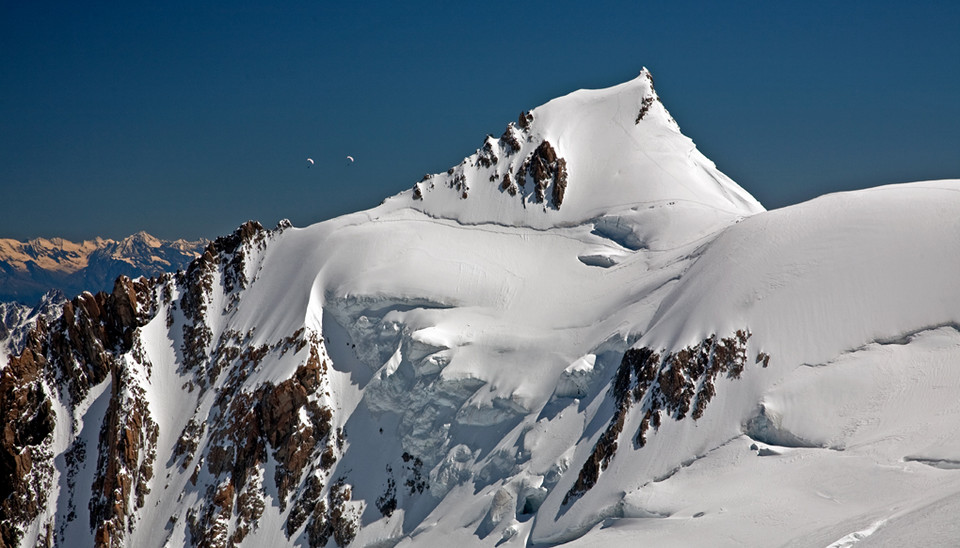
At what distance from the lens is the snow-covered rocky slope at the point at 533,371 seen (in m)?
52.1

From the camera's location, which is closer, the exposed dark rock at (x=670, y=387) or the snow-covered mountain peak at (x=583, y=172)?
the exposed dark rock at (x=670, y=387)

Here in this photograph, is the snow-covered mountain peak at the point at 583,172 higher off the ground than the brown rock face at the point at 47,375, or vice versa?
the snow-covered mountain peak at the point at 583,172

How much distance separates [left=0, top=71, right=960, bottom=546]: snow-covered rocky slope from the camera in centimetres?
5206

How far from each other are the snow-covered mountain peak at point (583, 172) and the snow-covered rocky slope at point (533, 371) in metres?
0.40

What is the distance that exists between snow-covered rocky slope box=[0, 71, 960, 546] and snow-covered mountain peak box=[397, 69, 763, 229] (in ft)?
1.32

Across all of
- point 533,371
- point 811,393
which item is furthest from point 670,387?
point 533,371

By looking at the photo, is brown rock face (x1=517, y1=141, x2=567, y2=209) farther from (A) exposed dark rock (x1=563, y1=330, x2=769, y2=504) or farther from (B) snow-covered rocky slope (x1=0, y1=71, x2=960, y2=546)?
(A) exposed dark rock (x1=563, y1=330, x2=769, y2=504)

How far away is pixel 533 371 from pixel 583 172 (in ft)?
107

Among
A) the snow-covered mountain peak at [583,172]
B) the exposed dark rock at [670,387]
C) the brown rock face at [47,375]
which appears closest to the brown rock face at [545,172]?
the snow-covered mountain peak at [583,172]

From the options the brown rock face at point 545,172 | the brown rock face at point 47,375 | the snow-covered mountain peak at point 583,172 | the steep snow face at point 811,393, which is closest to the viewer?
the steep snow face at point 811,393

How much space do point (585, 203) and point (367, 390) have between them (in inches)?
1356

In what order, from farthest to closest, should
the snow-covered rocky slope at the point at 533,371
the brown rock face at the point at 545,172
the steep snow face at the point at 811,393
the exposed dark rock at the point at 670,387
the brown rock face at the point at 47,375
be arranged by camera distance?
the brown rock face at the point at 47,375
the brown rock face at the point at 545,172
the exposed dark rock at the point at 670,387
the snow-covered rocky slope at the point at 533,371
the steep snow face at the point at 811,393

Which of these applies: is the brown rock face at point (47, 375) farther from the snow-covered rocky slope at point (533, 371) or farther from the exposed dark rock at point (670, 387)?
the exposed dark rock at point (670, 387)

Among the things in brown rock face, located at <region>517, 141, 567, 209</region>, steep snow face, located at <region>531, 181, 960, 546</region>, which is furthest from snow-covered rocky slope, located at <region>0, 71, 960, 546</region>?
brown rock face, located at <region>517, 141, 567, 209</region>
